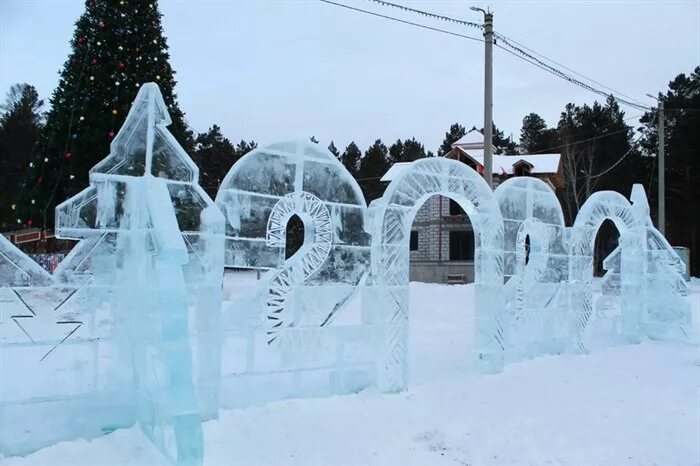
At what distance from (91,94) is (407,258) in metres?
7.67

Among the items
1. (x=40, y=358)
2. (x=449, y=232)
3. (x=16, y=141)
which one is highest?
(x=16, y=141)

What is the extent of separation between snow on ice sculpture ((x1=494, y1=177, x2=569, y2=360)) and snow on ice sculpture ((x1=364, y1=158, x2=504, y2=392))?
1.31 ft

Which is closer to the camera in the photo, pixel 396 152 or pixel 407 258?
pixel 407 258

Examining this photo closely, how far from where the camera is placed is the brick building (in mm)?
28031

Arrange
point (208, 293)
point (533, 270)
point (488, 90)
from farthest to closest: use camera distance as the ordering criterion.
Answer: point (488, 90) < point (533, 270) < point (208, 293)

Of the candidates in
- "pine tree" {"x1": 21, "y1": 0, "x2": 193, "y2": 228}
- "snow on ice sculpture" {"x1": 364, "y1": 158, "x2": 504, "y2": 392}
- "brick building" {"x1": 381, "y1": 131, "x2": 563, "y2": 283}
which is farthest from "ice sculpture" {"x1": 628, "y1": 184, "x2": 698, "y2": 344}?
"brick building" {"x1": 381, "y1": 131, "x2": 563, "y2": 283}

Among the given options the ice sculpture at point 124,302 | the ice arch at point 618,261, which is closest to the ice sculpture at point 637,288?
the ice arch at point 618,261

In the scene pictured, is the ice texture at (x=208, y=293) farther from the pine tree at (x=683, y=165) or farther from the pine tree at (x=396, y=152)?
the pine tree at (x=396, y=152)

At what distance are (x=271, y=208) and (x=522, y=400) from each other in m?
3.42

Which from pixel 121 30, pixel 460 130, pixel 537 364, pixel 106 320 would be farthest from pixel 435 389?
pixel 460 130

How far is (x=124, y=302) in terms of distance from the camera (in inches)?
199

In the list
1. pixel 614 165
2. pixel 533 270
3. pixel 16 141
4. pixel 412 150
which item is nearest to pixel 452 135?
pixel 412 150

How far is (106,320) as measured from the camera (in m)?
5.00

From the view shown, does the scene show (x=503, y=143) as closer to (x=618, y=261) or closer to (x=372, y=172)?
(x=372, y=172)
